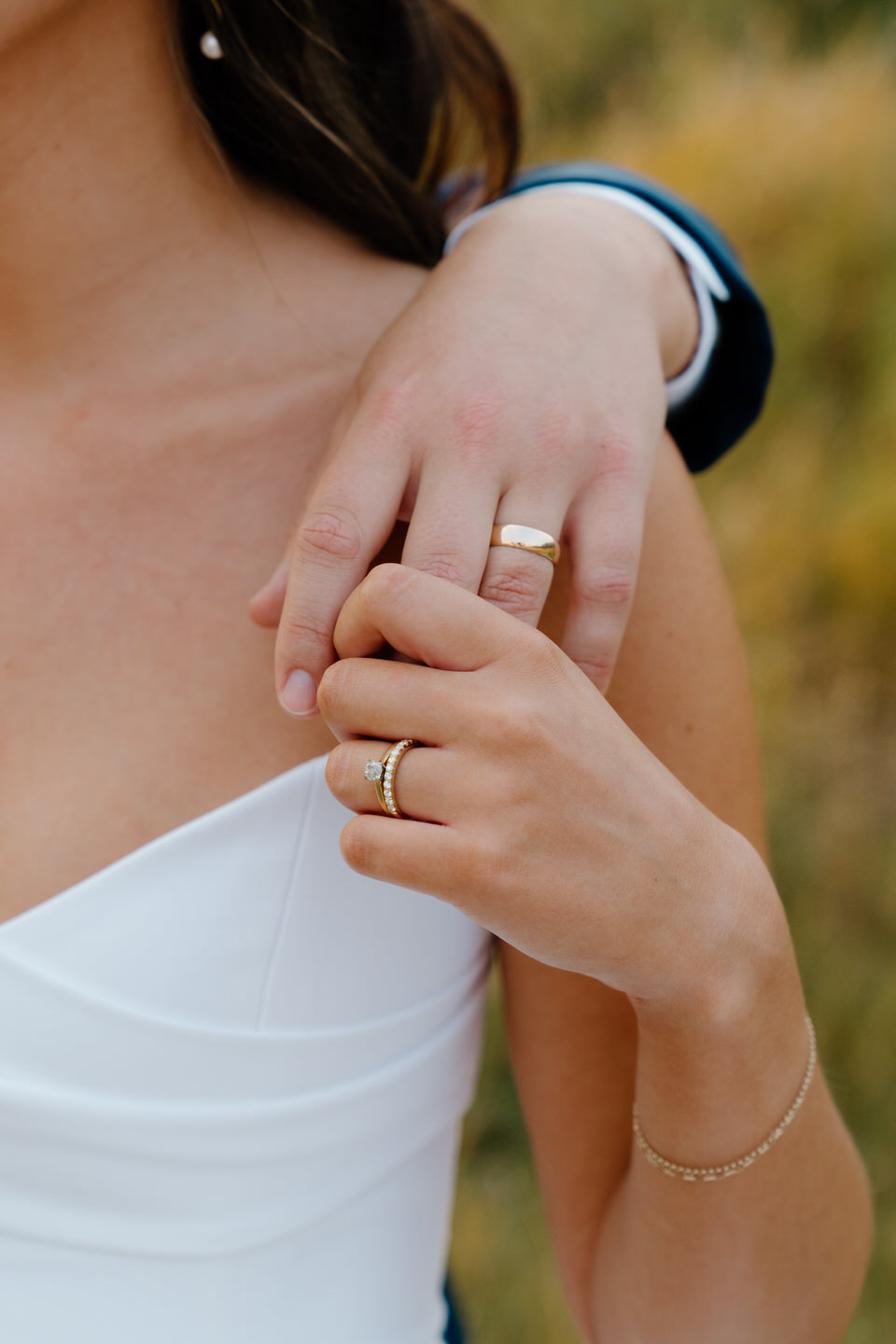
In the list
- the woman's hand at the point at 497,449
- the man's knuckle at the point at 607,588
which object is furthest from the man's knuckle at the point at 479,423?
the man's knuckle at the point at 607,588

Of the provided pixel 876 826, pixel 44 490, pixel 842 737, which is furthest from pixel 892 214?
pixel 44 490

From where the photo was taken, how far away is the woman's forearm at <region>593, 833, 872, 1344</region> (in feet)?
2.97

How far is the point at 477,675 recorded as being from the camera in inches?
29.8

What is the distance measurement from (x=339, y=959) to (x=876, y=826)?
83.5 inches

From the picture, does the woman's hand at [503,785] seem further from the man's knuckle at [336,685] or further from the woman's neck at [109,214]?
the woman's neck at [109,214]

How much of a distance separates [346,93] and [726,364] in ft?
1.72

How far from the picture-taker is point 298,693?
87 centimetres

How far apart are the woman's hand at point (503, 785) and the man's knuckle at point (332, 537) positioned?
0.19 feet

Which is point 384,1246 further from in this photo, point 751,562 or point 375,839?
point 751,562

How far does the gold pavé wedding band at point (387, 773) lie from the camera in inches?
30.0

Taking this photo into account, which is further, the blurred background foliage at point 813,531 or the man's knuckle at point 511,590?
the blurred background foliage at point 813,531

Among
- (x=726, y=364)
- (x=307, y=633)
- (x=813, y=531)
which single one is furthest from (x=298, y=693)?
(x=813, y=531)

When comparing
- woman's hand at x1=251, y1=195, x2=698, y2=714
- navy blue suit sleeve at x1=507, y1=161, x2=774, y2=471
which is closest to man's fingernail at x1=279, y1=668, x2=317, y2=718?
woman's hand at x1=251, y1=195, x2=698, y2=714

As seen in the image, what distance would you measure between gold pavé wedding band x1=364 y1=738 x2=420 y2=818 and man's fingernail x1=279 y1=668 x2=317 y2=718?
120 mm
